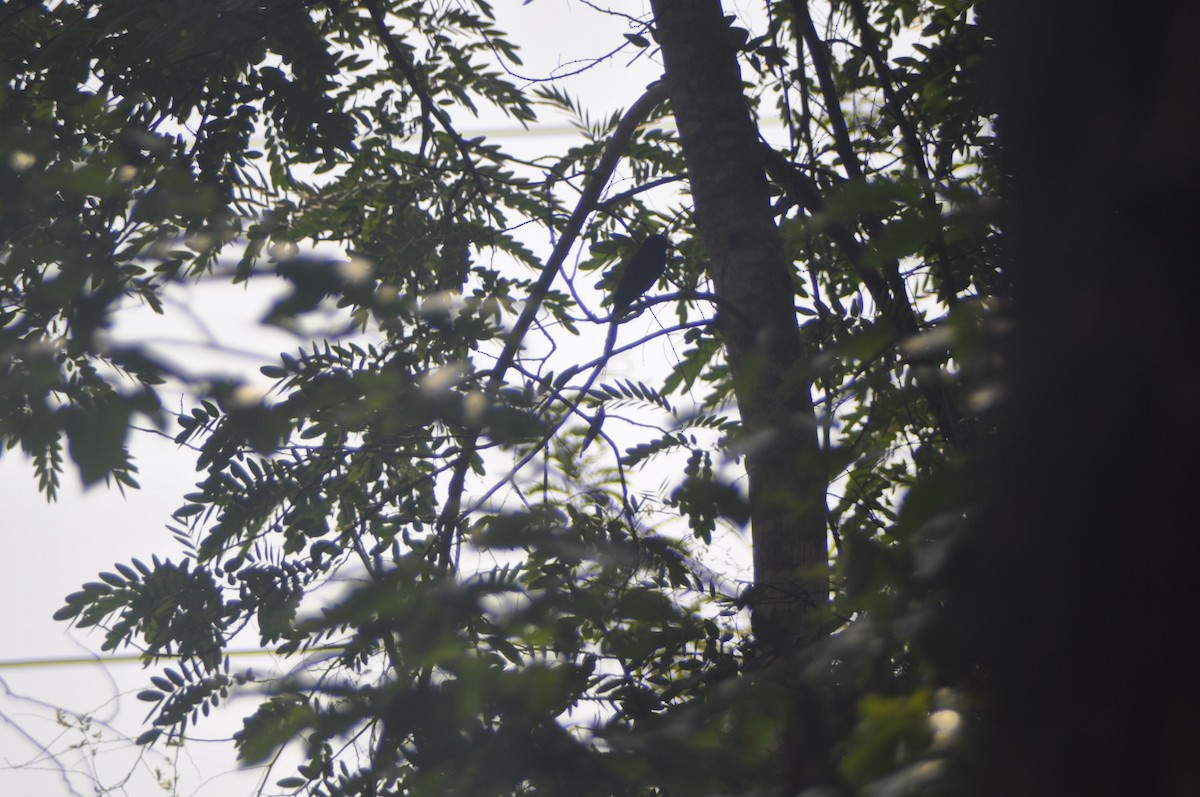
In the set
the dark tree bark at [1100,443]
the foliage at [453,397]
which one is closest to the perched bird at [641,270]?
the foliage at [453,397]

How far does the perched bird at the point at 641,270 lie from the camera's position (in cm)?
296

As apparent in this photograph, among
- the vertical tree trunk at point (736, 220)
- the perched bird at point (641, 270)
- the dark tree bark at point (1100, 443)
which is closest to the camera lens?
the dark tree bark at point (1100, 443)

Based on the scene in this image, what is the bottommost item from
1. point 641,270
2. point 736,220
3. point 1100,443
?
point 1100,443

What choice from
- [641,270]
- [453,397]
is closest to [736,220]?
[641,270]

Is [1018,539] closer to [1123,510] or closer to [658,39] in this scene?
[1123,510]

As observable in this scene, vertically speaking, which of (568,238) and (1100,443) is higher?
(568,238)

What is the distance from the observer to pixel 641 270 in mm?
2975

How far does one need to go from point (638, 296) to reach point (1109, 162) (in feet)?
7.95

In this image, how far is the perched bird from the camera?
9.70 ft

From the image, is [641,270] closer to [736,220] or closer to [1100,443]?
[736,220]

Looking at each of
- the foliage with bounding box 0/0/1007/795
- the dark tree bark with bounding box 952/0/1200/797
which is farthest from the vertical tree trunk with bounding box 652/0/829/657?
the dark tree bark with bounding box 952/0/1200/797

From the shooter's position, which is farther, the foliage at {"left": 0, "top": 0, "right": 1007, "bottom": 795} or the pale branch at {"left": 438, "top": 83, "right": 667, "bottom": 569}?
the pale branch at {"left": 438, "top": 83, "right": 667, "bottom": 569}

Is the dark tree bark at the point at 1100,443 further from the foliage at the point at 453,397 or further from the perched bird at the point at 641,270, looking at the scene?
the perched bird at the point at 641,270

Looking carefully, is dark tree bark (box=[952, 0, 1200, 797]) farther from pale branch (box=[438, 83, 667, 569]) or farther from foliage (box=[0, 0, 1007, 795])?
pale branch (box=[438, 83, 667, 569])
